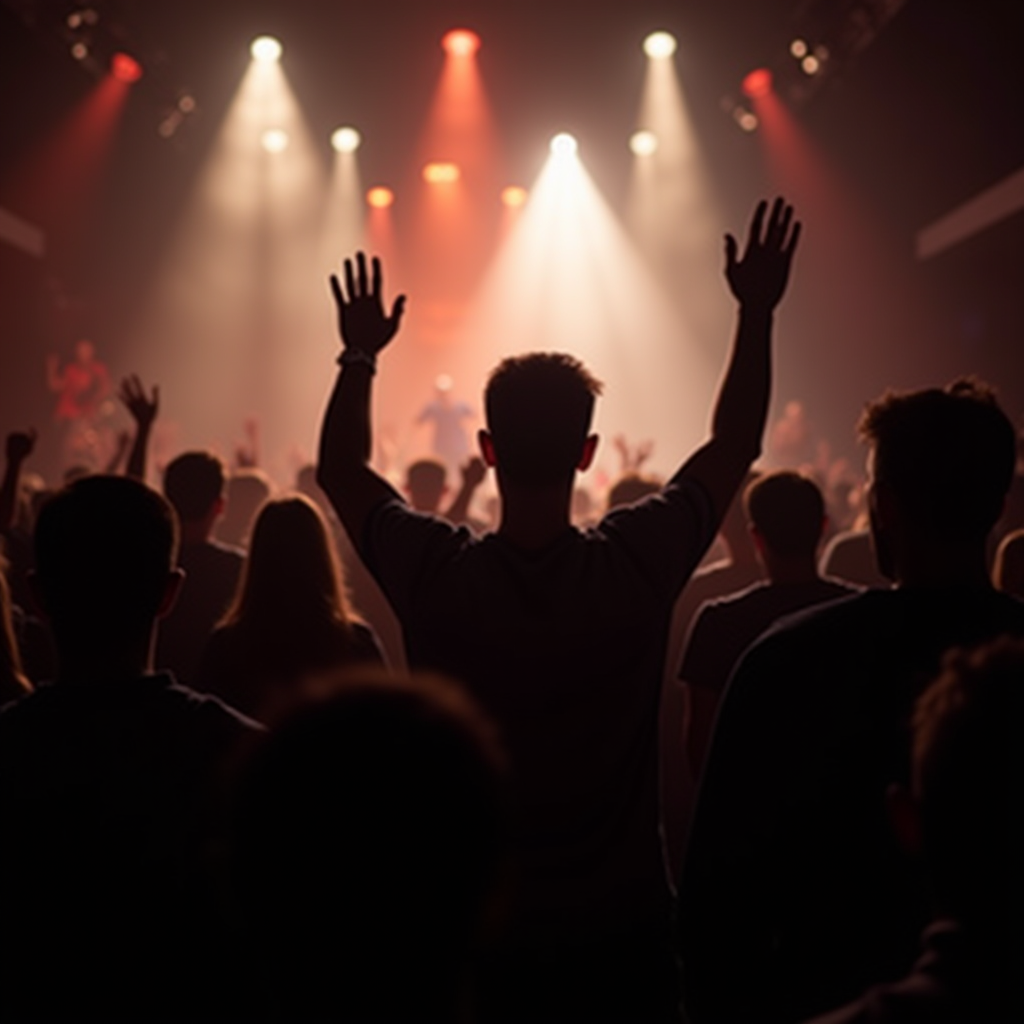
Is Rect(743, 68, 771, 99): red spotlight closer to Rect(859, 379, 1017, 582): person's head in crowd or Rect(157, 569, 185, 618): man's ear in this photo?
Rect(859, 379, 1017, 582): person's head in crowd

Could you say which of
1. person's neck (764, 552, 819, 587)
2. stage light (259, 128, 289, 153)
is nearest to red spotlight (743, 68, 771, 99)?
stage light (259, 128, 289, 153)

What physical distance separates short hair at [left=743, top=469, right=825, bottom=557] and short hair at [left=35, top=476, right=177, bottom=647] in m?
2.13

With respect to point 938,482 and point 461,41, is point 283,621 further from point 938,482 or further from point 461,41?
point 461,41

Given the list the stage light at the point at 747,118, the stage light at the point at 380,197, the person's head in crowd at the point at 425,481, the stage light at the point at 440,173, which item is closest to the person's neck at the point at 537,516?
the person's head in crowd at the point at 425,481

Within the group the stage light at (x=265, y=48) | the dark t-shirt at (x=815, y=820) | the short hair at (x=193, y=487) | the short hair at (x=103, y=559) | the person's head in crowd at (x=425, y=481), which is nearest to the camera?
the dark t-shirt at (x=815, y=820)

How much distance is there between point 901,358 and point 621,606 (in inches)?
619

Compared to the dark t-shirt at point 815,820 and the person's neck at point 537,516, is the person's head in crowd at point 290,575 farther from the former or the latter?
the dark t-shirt at point 815,820

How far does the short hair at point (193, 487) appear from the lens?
460 cm

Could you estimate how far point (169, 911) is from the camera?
185 cm

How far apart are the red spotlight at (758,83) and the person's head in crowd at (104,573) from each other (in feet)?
49.6

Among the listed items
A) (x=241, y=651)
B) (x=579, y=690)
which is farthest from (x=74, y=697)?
(x=241, y=651)

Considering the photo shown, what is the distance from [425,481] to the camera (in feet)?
20.8

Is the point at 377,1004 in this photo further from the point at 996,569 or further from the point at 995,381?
the point at 995,381

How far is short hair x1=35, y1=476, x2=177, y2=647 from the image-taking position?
211 cm
